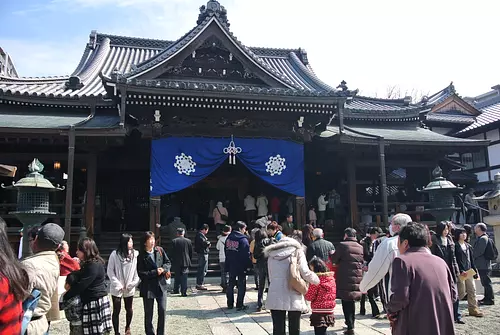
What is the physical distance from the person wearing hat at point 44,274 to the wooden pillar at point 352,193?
39.4 feet

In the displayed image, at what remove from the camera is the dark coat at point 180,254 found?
9852mm

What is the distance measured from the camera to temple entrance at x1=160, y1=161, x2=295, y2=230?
55.3ft

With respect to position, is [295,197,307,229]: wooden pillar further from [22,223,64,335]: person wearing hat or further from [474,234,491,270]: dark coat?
[22,223,64,335]: person wearing hat

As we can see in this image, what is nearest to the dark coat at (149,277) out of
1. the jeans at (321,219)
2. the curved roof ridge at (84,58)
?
the jeans at (321,219)

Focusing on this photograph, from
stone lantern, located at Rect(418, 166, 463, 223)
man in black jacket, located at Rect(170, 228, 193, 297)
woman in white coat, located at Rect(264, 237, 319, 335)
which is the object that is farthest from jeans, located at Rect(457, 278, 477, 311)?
man in black jacket, located at Rect(170, 228, 193, 297)

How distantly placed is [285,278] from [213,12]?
Answer: 12.1 meters

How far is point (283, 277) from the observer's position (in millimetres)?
5000

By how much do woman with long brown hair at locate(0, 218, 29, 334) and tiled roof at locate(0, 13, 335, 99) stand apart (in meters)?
10.8

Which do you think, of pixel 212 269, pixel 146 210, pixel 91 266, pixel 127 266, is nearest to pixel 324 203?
pixel 212 269

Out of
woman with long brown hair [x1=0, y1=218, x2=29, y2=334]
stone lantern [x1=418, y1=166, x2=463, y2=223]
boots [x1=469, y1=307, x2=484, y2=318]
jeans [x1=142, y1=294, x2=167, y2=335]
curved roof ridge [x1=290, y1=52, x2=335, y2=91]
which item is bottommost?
boots [x1=469, y1=307, x2=484, y2=318]

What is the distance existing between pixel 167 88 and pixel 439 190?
8.98 metres

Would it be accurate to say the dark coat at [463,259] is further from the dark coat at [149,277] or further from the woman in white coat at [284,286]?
the dark coat at [149,277]

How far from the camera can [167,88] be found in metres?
12.0

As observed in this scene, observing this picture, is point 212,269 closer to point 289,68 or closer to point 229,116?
point 229,116
